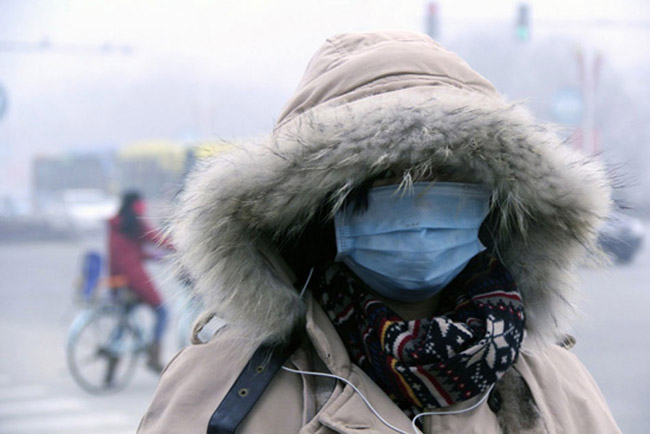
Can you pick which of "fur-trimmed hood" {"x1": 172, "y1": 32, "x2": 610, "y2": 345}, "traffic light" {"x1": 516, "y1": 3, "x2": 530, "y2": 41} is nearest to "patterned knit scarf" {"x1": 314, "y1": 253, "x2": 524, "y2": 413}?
"fur-trimmed hood" {"x1": 172, "y1": 32, "x2": 610, "y2": 345}

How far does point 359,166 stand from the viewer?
1.53m

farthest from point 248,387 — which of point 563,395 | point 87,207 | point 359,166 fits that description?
point 87,207

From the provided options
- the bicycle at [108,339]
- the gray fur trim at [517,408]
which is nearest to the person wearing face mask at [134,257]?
the bicycle at [108,339]

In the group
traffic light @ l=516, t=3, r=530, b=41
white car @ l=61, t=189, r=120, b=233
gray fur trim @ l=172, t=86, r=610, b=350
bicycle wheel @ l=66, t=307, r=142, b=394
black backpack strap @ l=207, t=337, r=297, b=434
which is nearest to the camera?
black backpack strap @ l=207, t=337, r=297, b=434

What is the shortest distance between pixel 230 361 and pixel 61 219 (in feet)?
53.0

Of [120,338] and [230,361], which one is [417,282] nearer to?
[230,361]

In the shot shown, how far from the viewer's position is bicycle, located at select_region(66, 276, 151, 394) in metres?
6.44

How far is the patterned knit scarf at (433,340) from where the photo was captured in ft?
4.88

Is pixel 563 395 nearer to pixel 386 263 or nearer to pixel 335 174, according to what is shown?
pixel 386 263

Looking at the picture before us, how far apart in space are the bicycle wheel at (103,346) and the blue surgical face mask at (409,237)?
16.9 ft

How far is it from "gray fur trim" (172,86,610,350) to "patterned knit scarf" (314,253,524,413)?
116 millimetres

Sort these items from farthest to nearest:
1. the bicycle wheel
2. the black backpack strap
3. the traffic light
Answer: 1. the traffic light
2. the bicycle wheel
3. the black backpack strap

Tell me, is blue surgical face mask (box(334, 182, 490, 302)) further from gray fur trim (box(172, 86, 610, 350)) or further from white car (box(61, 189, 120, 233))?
white car (box(61, 189, 120, 233))

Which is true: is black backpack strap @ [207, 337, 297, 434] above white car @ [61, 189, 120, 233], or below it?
above
